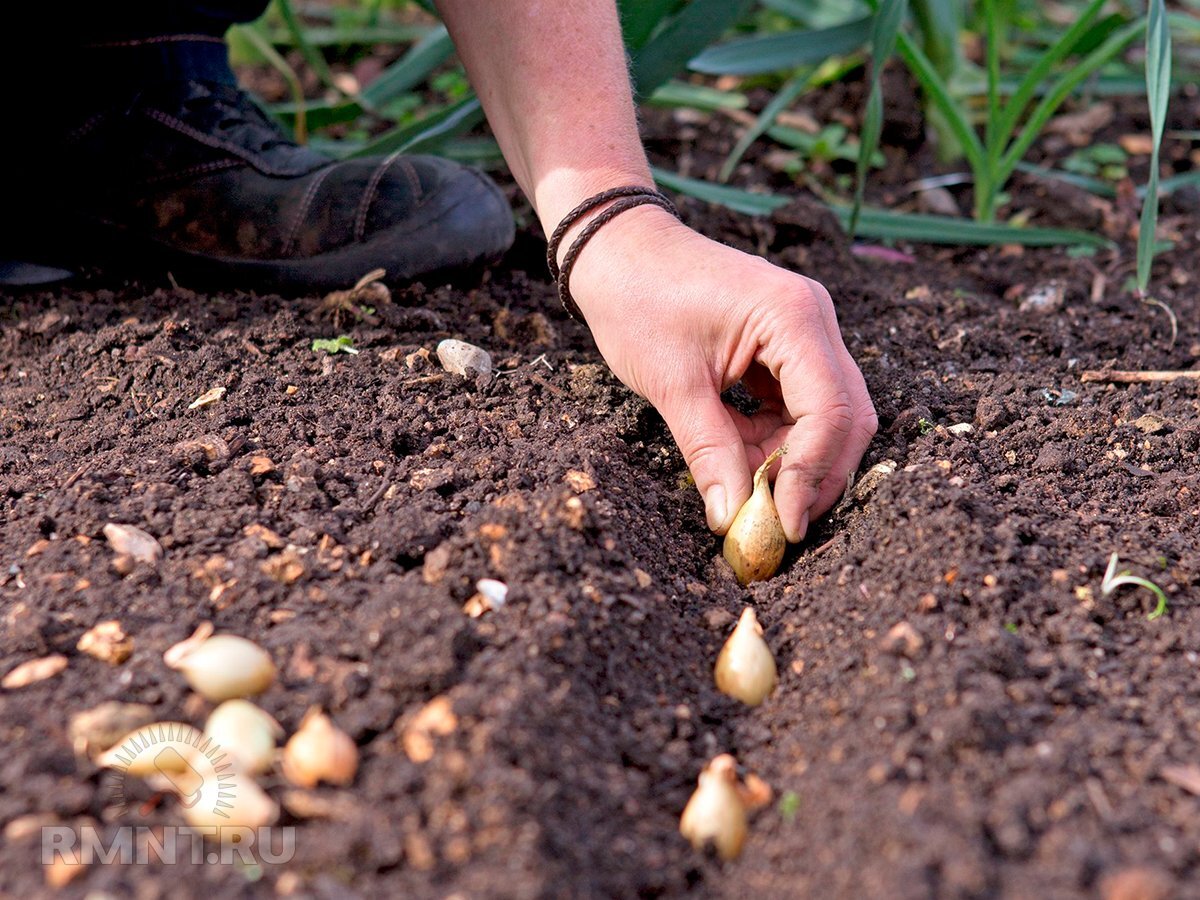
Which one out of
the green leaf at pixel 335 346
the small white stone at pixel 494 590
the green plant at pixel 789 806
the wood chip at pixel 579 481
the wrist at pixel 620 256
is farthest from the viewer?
the green leaf at pixel 335 346

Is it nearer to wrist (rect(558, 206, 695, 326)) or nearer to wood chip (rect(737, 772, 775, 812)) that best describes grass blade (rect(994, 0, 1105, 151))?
wrist (rect(558, 206, 695, 326))

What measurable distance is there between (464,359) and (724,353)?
40 cm

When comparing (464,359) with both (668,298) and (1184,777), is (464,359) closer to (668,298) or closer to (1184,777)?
(668,298)

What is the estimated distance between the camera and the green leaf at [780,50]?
2.02 m

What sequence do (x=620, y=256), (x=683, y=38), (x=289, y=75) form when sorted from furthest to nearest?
(x=289, y=75), (x=683, y=38), (x=620, y=256)

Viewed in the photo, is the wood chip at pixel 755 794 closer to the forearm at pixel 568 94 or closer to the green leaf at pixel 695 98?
the forearm at pixel 568 94

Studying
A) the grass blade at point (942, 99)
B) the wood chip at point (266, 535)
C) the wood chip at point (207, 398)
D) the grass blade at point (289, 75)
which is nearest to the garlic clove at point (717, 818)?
the wood chip at point (266, 535)

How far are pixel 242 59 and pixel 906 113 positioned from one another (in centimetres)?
175

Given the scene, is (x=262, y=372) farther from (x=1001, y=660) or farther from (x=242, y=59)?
(x=242, y=59)

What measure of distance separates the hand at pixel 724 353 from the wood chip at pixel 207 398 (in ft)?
1.63

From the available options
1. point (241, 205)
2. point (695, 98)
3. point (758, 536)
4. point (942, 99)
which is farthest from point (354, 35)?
point (758, 536)

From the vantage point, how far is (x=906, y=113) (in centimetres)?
236

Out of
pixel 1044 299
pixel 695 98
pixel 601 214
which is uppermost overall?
pixel 601 214

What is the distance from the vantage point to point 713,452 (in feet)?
3.80
